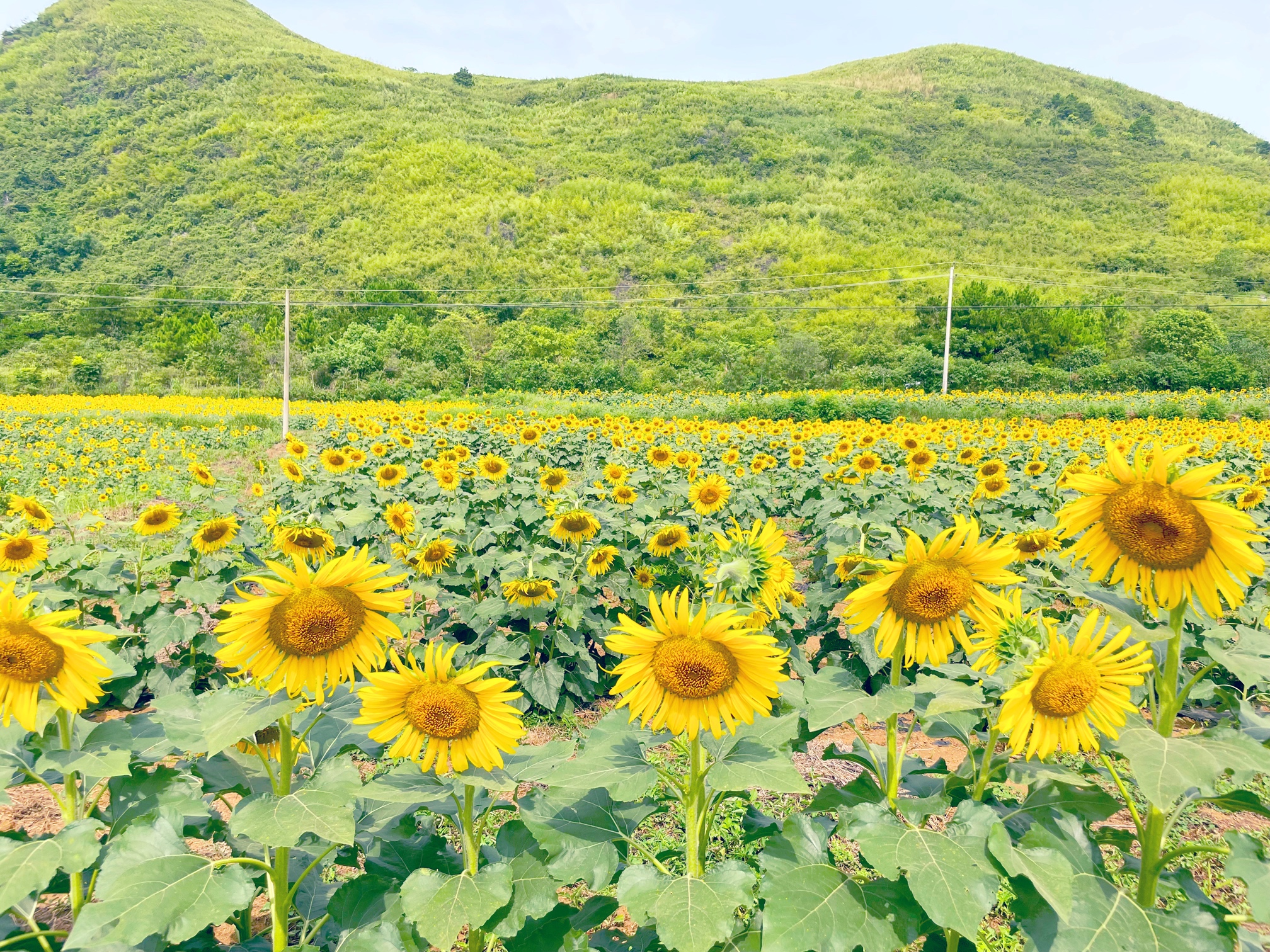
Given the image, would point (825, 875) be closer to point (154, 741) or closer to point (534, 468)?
point (154, 741)

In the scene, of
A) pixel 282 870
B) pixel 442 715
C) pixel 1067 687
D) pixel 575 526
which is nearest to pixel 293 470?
pixel 575 526

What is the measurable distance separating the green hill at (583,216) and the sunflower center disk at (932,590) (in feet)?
112

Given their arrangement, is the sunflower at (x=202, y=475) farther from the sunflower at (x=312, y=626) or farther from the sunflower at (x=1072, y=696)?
the sunflower at (x=1072, y=696)

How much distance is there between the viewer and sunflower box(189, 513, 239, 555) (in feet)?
12.6

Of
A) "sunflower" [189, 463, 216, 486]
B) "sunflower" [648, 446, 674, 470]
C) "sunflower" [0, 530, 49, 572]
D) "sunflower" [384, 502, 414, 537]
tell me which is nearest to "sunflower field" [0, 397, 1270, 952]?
"sunflower" [0, 530, 49, 572]

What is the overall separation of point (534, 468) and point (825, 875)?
244 inches

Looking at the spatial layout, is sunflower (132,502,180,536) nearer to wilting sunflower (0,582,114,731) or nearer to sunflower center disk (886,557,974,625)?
wilting sunflower (0,582,114,731)

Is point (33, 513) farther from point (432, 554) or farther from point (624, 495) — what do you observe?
point (624, 495)

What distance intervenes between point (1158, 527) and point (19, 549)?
171 inches

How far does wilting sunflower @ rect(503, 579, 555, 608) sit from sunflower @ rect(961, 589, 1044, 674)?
9.38 ft

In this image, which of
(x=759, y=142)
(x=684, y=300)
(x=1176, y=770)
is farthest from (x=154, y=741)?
(x=759, y=142)

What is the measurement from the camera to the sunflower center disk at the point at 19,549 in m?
3.24

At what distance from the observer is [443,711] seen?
144 cm

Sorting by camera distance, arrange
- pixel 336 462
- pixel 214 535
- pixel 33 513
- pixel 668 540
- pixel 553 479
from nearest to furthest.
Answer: pixel 214 535, pixel 33 513, pixel 668 540, pixel 553 479, pixel 336 462
